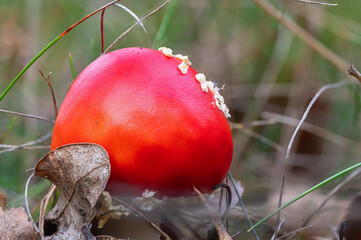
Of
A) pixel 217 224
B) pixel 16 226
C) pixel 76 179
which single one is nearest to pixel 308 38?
pixel 217 224

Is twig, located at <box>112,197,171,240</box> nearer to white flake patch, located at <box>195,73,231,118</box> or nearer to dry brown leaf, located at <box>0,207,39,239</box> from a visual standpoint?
dry brown leaf, located at <box>0,207,39,239</box>

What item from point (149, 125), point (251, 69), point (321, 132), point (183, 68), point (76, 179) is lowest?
point (321, 132)

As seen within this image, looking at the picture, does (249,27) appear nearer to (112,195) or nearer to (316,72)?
(316,72)

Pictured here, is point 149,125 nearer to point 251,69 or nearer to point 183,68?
point 183,68

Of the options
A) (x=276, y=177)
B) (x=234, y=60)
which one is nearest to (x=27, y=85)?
(x=234, y=60)

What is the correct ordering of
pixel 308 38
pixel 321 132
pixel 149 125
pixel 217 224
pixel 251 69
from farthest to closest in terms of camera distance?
pixel 251 69
pixel 321 132
pixel 308 38
pixel 217 224
pixel 149 125

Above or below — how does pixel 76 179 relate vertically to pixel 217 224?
above
